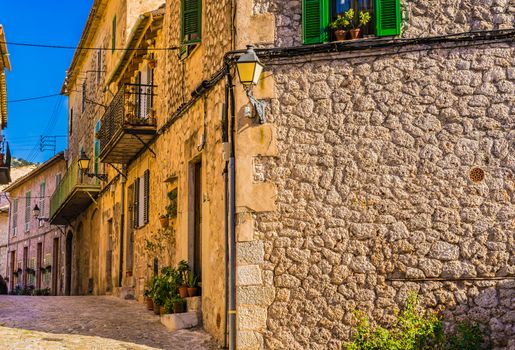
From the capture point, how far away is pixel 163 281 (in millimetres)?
13797

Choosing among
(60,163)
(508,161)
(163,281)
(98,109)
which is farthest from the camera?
(60,163)

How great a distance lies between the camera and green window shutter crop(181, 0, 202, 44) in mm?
13562

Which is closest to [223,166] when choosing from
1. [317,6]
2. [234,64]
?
[234,64]

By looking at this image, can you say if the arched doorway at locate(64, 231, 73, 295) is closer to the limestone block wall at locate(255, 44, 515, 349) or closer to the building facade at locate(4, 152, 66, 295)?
the building facade at locate(4, 152, 66, 295)

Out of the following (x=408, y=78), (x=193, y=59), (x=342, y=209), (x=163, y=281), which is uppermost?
(x=193, y=59)

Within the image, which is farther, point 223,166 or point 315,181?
point 223,166

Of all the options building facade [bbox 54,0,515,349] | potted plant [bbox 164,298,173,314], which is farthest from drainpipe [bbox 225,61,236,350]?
potted plant [bbox 164,298,173,314]

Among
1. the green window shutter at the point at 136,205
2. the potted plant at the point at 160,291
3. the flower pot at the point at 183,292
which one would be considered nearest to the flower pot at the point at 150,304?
the potted plant at the point at 160,291

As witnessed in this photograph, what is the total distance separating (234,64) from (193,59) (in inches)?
108

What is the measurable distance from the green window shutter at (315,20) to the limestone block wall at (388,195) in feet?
1.16

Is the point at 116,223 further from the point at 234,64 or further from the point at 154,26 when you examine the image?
the point at 234,64

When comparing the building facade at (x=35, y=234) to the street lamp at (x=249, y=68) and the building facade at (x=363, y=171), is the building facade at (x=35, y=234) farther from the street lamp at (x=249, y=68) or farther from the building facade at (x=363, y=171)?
the street lamp at (x=249, y=68)


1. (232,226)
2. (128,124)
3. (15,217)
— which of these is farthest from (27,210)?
(232,226)

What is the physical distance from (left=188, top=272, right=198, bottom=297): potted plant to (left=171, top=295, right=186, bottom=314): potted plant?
184 millimetres
